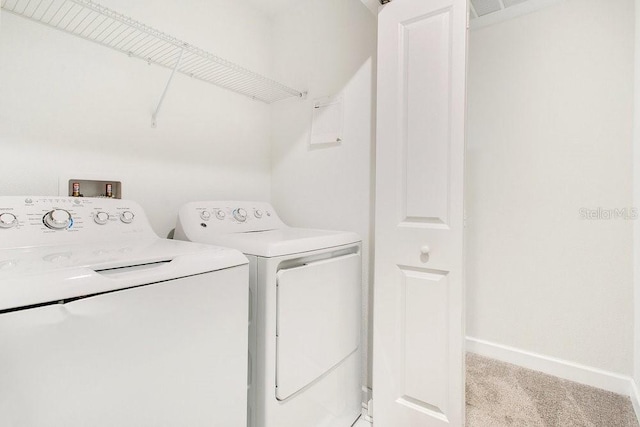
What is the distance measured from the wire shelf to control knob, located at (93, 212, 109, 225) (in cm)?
74

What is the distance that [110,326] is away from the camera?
2.38ft

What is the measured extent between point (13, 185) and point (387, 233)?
1568 mm

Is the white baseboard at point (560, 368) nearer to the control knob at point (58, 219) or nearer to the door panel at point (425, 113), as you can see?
the door panel at point (425, 113)

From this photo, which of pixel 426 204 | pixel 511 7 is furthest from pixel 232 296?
pixel 511 7

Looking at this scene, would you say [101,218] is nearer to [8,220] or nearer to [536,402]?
[8,220]

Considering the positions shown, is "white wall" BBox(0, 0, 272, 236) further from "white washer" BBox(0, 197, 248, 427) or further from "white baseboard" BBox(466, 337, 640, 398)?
"white baseboard" BBox(466, 337, 640, 398)

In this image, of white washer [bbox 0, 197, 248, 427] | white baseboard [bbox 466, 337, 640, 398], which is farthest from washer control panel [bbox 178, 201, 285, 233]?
white baseboard [bbox 466, 337, 640, 398]

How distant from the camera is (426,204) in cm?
139

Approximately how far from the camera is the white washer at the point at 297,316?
115 centimetres

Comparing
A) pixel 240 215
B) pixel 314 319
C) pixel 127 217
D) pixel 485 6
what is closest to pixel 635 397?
pixel 314 319

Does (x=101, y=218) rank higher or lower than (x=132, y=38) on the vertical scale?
lower

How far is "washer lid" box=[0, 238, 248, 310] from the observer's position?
0.63 metres

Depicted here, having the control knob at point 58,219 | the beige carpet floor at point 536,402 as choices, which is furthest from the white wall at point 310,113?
the control knob at point 58,219

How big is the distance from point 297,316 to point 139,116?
4.12 feet
